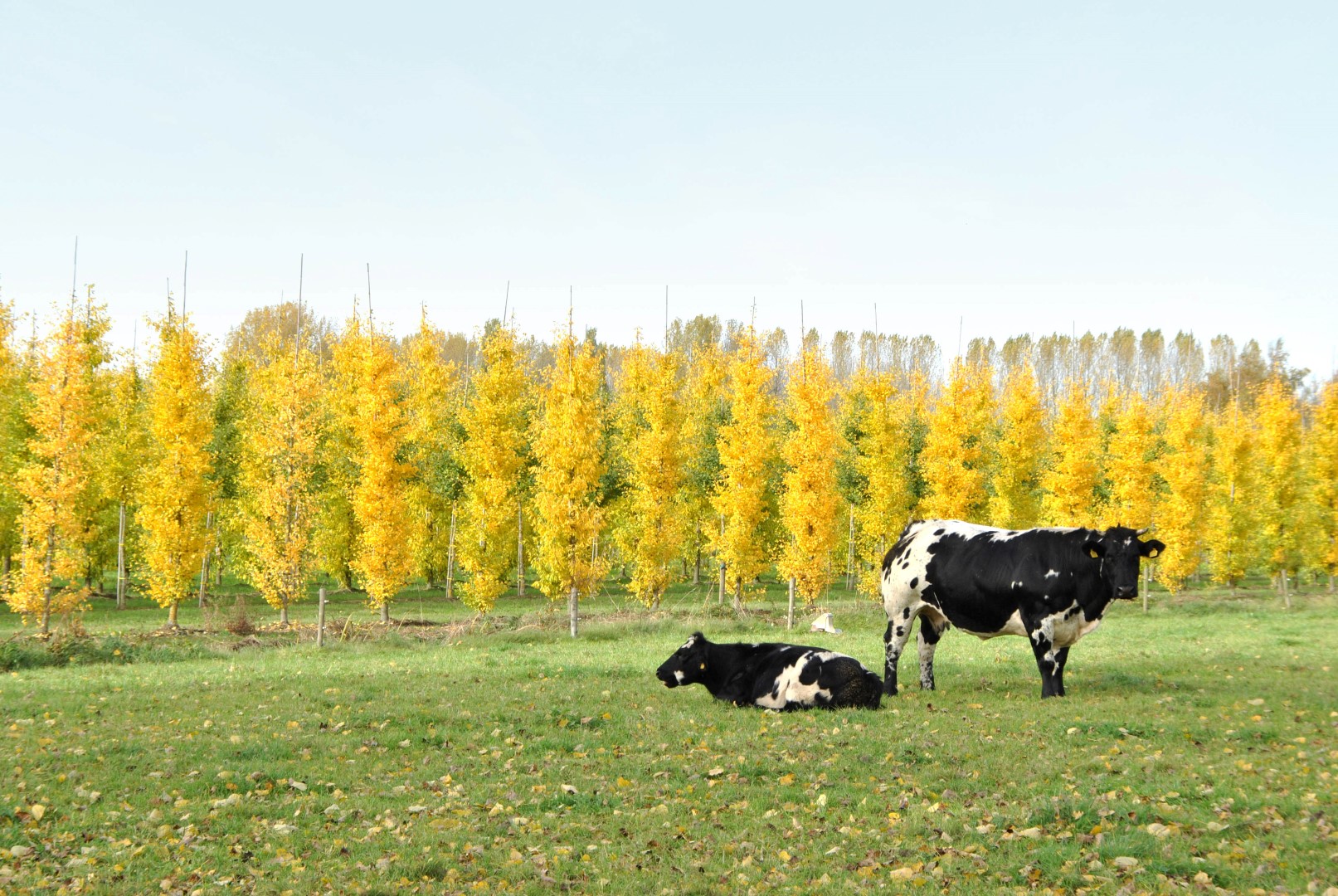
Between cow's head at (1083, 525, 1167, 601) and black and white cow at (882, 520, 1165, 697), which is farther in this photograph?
black and white cow at (882, 520, 1165, 697)

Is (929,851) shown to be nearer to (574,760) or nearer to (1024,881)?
(1024,881)

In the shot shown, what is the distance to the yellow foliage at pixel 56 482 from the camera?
→ 24.4 meters

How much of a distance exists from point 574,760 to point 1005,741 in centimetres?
533

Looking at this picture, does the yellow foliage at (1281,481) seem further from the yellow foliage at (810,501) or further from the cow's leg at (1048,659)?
the cow's leg at (1048,659)

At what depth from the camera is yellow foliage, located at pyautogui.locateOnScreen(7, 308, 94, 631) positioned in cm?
2441

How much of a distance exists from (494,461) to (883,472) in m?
17.7

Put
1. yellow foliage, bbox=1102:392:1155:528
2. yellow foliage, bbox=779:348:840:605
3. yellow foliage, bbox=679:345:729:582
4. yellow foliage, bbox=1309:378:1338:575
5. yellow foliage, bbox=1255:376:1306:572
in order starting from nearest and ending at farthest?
1. yellow foliage, bbox=779:348:840:605
2. yellow foliage, bbox=1309:378:1338:575
3. yellow foliage, bbox=1255:376:1306:572
4. yellow foliage, bbox=1102:392:1155:528
5. yellow foliage, bbox=679:345:729:582

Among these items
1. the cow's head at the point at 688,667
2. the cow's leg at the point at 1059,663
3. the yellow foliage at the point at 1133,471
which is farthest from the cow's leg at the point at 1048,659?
the yellow foliage at the point at 1133,471

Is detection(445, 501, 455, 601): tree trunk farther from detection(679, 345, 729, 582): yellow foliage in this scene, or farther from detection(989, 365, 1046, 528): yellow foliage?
detection(989, 365, 1046, 528): yellow foliage

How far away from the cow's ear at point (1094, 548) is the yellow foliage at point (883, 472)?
22.8m

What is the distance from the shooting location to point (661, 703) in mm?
13859

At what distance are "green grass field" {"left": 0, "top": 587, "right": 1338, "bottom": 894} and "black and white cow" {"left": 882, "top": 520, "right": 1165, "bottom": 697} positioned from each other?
3.48ft

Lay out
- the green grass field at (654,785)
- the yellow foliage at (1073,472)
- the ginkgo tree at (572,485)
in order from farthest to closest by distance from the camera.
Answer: the yellow foliage at (1073,472) < the ginkgo tree at (572,485) < the green grass field at (654,785)

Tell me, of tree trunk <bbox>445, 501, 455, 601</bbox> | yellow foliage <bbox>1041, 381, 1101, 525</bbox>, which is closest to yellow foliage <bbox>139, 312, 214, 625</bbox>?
tree trunk <bbox>445, 501, 455, 601</bbox>
